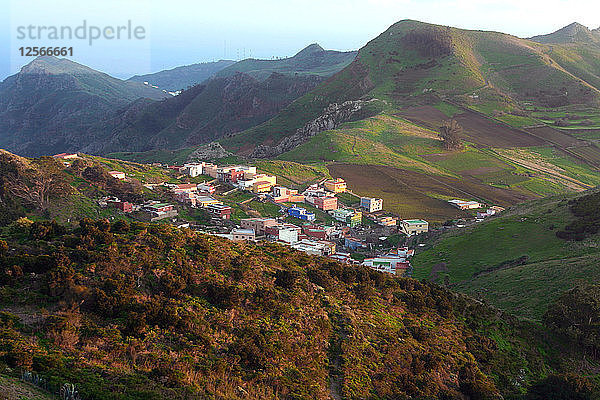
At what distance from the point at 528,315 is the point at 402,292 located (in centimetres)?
917

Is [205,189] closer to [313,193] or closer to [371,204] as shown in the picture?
[313,193]

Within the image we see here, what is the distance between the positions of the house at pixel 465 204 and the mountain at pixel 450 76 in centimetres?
6499

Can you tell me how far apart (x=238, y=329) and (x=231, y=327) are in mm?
288

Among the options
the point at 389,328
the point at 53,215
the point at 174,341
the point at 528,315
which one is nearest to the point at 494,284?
the point at 528,315

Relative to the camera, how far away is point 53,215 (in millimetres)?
48281

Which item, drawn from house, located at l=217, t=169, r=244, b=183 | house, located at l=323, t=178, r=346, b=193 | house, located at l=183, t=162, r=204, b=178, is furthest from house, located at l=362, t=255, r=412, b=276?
house, located at l=183, t=162, r=204, b=178

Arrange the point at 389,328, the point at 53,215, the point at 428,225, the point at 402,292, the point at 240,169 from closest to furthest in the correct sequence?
the point at 389,328 → the point at 402,292 → the point at 53,215 → the point at 428,225 → the point at 240,169

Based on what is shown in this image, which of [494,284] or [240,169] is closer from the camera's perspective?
[494,284]

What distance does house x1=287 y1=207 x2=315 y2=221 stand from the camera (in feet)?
240

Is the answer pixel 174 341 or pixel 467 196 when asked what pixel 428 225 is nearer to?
pixel 467 196

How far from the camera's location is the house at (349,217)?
7300 cm

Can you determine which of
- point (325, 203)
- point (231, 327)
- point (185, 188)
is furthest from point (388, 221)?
point (231, 327)

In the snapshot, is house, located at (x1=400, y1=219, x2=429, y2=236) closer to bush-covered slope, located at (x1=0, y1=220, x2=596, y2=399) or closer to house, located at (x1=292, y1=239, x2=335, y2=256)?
house, located at (x1=292, y1=239, x2=335, y2=256)

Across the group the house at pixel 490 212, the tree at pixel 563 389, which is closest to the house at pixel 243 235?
the house at pixel 490 212
